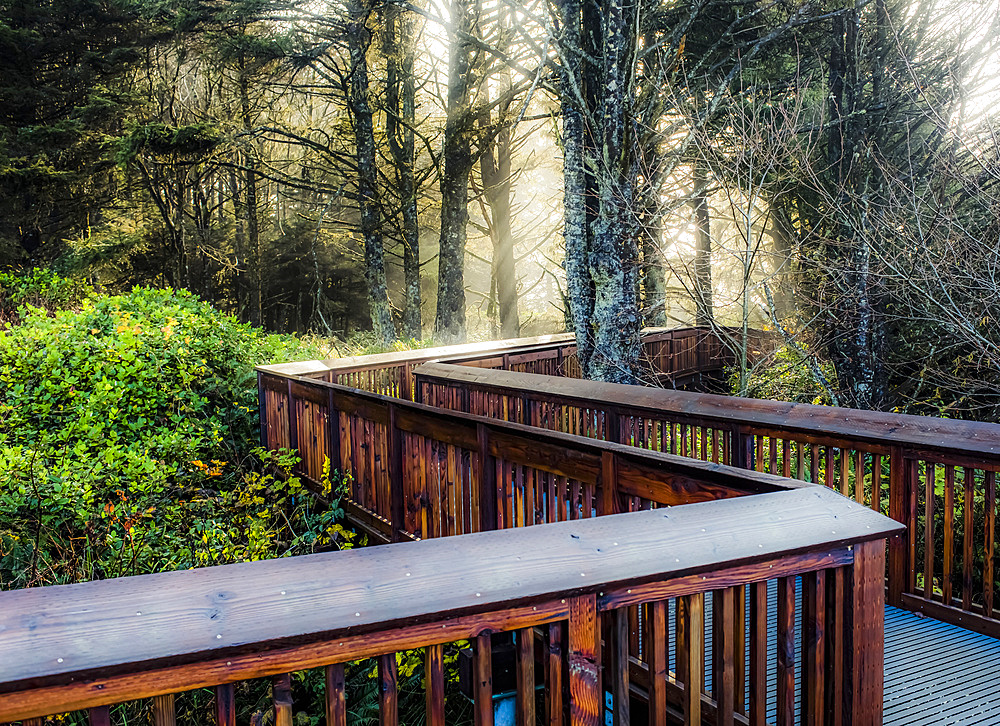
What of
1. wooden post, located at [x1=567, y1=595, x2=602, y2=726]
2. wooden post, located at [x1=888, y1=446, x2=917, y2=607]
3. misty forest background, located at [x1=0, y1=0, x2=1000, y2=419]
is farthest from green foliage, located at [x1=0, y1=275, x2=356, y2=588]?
misty forest background, located at [x1=0, y1=0, x2=1000, y2=419]

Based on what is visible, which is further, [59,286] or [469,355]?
[59,286]

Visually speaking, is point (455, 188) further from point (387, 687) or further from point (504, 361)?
point (387, 687)

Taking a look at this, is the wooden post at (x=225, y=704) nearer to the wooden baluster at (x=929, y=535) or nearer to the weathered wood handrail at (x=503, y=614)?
the weathered wood handrail at (x=503, y=614)

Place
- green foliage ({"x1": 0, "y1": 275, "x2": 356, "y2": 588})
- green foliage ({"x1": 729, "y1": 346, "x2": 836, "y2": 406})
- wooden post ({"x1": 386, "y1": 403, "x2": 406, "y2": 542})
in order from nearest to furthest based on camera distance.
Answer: wooden post ({"x1": 386, "y1": 403, "x2": 406, "y2": 542})
green foliage ({"x1": 0, "y1": 275, "x2": 356, "y2": 588})
green foliage ({"x1": 729, "y1": 346, "x2": 836, "y2": 406})

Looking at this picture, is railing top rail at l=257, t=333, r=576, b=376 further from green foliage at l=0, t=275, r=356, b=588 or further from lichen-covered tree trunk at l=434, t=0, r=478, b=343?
lichen-covered tree trunk at l=434, t=0, r=478, b=343

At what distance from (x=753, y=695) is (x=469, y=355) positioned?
7.71 m

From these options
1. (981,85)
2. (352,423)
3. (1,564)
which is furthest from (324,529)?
(981,85)

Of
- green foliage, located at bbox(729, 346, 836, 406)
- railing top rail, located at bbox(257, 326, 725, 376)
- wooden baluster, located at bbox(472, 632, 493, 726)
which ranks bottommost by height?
green foliage, located at bbox(729, 346, 836, 406)

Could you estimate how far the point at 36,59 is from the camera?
17.6m

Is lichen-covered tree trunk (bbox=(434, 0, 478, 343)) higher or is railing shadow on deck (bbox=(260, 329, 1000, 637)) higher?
lichen-covered tree trunk (bbox=(434, 0, 478, 343))

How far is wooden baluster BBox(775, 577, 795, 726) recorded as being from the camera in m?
2.12

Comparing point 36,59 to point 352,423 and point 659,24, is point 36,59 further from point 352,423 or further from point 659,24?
point 352,423

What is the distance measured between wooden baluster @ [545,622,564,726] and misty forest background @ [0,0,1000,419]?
6.06m

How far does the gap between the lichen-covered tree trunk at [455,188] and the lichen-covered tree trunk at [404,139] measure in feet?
2.49
